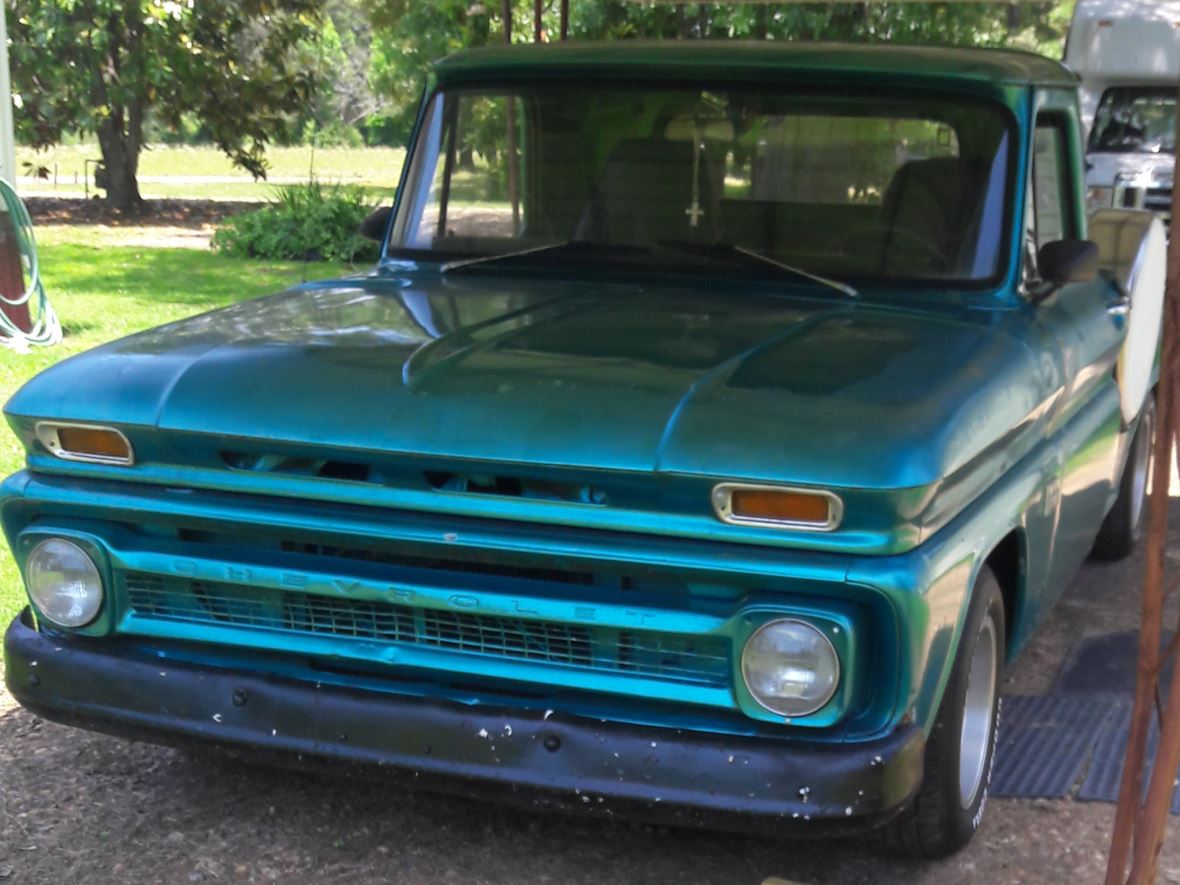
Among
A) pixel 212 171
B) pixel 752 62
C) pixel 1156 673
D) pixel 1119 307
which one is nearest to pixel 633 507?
pixel 1156 673

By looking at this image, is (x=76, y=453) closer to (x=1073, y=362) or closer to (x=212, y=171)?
(x=1073, y=362)

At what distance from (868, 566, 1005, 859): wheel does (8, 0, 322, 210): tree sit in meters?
17.9

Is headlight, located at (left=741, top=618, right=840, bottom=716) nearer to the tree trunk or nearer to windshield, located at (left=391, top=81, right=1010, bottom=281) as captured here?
windshield, located at (left=391, top=81, right=1010, bottom=281)

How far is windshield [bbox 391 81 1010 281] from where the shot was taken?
4.21m

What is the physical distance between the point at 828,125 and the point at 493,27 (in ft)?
41.9

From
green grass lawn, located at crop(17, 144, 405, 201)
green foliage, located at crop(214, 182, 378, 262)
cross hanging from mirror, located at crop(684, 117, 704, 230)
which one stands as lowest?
green grass lawn, located at crop(17, 144, 405, 201)

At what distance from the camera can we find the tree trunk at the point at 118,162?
2136cm

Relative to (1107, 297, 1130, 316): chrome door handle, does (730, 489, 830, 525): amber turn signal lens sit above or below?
below

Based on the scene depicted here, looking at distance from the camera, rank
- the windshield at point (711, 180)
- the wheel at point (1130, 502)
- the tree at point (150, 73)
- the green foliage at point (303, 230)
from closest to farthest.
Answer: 1. the windshield at point (711, 180)
2. the wheel at point (1130, 502)
3. the green foliage at point (303, 230)
4. the tree at point (150, 73)

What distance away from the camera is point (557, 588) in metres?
3.04

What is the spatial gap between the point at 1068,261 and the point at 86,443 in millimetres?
2555

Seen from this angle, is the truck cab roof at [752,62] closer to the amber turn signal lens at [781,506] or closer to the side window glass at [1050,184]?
the side window glass at [1050,184]

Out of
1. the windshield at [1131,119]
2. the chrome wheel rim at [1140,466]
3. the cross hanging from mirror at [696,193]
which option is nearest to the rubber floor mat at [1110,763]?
the chrome wheel rim at [1140,466]

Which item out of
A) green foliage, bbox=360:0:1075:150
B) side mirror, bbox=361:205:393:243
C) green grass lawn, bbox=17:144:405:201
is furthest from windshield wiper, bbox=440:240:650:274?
green grass lawn, bbox=17:144:405:201
